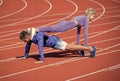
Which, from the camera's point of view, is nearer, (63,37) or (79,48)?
(79,48)

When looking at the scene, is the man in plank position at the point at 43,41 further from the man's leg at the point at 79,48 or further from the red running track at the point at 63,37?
the red running track at the point at 63,37

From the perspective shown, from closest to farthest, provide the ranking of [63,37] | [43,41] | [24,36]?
[24,36], [43,41], [63,37]

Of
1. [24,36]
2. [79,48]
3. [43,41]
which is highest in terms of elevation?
[24,36]

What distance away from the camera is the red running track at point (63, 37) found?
7.27 meters

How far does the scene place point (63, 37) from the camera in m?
10.4

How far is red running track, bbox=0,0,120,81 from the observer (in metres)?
7.27

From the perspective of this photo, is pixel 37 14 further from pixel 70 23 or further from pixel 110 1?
pixel 70 23

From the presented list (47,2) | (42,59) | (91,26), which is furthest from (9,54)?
(47,2)

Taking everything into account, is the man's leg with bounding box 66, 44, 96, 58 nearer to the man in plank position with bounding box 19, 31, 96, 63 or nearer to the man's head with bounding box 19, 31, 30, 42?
the man in plank position with bounding box 19, 31, 96, 63

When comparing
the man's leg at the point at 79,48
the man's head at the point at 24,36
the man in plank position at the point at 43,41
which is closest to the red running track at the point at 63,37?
the man's leg at the point at 79,48

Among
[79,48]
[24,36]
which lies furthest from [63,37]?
[24,36]

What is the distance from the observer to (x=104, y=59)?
8148mm

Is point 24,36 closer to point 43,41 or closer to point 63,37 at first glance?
point 43,41

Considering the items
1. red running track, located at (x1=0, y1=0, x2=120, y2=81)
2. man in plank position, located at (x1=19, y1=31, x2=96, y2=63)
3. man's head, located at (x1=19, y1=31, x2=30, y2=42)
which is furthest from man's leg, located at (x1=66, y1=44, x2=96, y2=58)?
man's head, located at (x1=19, y1=31, x2=30, y2=42)
